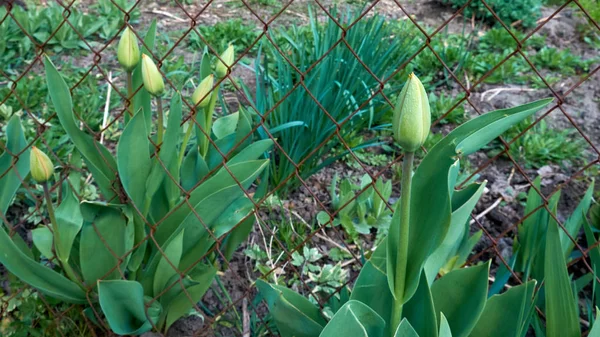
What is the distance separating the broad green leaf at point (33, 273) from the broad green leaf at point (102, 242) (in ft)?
0.17

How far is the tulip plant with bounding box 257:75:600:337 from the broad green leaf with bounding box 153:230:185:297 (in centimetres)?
30

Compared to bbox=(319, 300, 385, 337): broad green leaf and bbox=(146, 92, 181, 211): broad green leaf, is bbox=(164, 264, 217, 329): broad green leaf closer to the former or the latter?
bbox=(146, 92, 181, 211): broad green leaf

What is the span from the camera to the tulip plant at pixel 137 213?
143 centimetres

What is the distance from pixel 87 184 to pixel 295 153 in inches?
29.3

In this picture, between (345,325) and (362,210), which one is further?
(362,210)

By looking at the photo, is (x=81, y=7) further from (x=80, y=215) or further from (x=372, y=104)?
(x=80, y=215)

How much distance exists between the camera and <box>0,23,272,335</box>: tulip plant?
1434 mm

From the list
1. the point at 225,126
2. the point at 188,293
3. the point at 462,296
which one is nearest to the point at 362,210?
the point at 225,126

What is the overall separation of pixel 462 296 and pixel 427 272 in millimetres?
101

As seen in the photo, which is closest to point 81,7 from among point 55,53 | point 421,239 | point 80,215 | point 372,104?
point 55,53

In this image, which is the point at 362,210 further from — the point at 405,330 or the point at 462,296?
the point at 405,330

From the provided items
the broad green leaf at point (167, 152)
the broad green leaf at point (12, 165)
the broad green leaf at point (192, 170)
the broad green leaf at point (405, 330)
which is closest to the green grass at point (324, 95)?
the broad green leaf at point (192, 170)

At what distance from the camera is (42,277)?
1.45 metres

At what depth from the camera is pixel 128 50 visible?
1.51 meters
